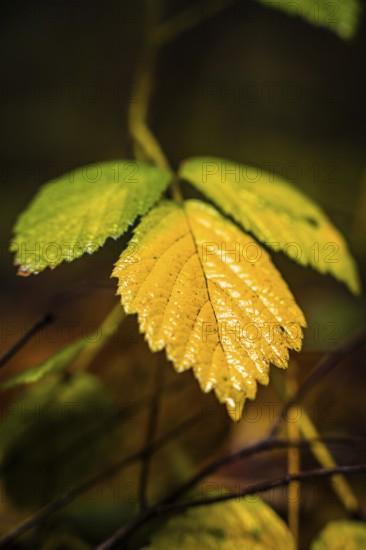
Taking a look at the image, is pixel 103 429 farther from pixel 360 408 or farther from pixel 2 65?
pixel 2 65

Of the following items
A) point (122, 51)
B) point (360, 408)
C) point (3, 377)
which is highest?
point (122, 51)

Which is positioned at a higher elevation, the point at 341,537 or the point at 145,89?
the point at 145,89

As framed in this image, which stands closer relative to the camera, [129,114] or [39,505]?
[39,505]

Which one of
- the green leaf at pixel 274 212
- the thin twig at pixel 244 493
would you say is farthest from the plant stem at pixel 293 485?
the green leaf at pixel 274 212

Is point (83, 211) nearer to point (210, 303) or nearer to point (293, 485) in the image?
point (210, 303)

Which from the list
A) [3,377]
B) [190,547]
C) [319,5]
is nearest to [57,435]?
[190,547]

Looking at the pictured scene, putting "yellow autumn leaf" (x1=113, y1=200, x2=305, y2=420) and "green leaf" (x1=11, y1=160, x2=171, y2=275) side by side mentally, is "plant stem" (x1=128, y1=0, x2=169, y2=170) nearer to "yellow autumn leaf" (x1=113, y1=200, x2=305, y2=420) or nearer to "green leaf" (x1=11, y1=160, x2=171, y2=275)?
"green leaf" (x1=11, y1=160, x2=171, y2=275)

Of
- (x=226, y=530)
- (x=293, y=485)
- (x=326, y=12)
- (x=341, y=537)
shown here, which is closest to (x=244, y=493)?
(x=226, y=530)
